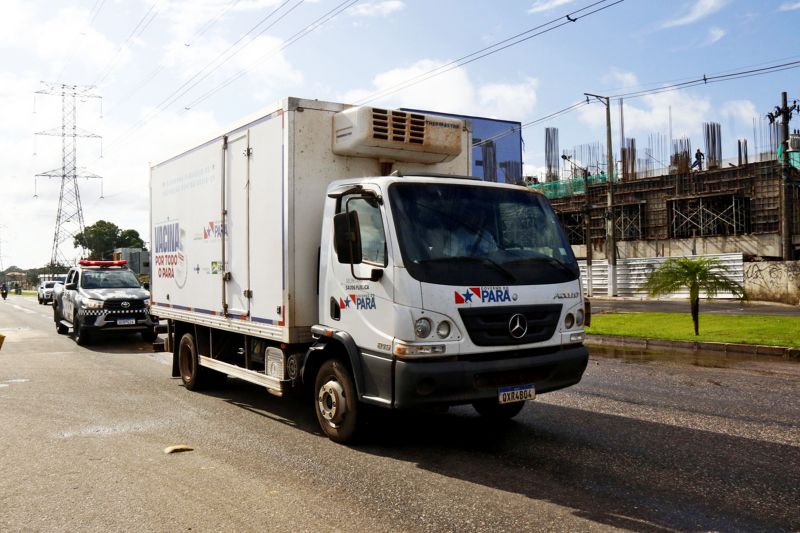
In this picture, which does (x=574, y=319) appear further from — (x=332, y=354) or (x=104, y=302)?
(x=104, y=302)

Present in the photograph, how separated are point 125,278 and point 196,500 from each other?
47.6ft

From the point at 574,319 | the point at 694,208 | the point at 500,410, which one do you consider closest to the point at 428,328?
the point at 574,319

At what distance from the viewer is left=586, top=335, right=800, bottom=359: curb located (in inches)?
481

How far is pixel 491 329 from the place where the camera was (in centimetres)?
552

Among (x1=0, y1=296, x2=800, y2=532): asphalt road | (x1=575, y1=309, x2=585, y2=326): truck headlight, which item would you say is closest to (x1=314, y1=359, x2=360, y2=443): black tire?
(x1=0, y1=296, x2=800, y2=532): asphalt road

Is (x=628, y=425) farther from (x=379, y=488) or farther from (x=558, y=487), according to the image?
(x=379, y=488)

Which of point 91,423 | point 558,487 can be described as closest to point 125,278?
point 91,423

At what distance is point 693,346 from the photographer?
13578mm

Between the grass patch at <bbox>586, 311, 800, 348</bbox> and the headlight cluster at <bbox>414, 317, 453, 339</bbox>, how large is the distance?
985cm

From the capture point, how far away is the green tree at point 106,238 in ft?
322

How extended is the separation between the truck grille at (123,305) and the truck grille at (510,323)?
12934 millimetres

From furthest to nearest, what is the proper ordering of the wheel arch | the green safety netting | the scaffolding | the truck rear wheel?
the green safety netting
the scaffolding
the truck rear wheel
the wheel arch

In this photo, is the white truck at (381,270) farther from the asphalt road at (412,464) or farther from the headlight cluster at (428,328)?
the asphalt road at (412,464)

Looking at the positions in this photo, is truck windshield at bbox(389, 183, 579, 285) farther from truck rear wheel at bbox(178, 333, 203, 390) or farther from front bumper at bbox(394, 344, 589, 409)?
truck rear wheel at bbox(178, 333, 203, 390)
